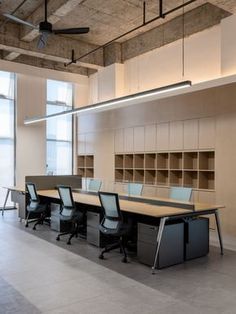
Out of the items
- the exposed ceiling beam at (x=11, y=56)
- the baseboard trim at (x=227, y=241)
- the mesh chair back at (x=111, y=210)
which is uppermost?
the exposed ceiling beam at (x=11, y=56)

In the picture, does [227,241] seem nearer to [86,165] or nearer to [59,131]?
[86,165]

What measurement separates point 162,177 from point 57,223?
8.90 feet

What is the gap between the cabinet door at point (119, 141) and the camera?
327 inches

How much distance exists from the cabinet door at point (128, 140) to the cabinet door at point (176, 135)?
1279 mm

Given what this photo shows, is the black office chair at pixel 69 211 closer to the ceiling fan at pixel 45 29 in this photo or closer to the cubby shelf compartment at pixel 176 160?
the ceiling fan at pixel 45 29

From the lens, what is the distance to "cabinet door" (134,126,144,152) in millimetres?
7734

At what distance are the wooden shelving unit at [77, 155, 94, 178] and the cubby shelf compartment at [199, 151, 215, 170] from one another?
12.6 feet

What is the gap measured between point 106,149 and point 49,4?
4.08 m

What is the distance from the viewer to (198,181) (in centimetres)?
657

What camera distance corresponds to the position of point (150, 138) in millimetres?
7527

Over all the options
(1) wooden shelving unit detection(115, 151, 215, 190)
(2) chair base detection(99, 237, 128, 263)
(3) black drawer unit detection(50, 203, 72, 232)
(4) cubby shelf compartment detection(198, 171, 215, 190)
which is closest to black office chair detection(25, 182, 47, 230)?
(3) black drawer unit detection(50, 203, 72, 232)

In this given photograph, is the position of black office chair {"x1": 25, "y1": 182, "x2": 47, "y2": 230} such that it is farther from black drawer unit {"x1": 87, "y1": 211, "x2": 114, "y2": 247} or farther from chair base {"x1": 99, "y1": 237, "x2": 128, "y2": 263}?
chair base {"x1": 99, "y1": 237, "x2": 128, "y2": 263}

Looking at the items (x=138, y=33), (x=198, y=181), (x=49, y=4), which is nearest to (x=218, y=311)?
(x=198, y=181)

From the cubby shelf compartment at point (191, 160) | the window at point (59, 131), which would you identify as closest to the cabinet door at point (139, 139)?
the cubby shelf compartment at point (191, 160)
